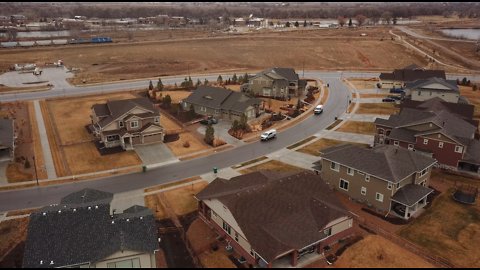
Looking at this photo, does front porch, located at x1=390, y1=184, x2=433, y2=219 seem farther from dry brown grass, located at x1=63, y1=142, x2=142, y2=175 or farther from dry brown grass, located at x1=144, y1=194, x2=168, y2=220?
dry brown grass, located at x1=63, y1=142, x2=142, y2=175

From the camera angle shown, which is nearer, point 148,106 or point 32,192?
point 32,192

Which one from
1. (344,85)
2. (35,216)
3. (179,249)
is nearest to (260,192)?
(179,249)

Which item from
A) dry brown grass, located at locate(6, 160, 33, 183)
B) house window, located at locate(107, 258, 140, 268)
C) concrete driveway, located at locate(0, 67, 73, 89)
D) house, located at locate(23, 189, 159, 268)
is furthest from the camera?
concrete driveway, located at locate(0, 67, 73, 89)

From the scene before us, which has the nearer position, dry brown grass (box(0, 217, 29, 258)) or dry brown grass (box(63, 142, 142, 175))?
dry brown grass (box(0, 217, 29, 258))

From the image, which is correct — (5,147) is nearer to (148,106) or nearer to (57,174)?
(57,174)

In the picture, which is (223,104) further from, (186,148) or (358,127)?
(358,127)

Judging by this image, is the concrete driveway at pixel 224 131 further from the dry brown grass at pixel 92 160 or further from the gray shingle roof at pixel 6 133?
the gray shingle roof at pixel 6 133

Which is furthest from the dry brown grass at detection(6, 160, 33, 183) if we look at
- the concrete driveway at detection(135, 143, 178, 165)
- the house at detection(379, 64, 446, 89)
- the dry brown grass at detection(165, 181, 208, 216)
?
the house at detection(379, 64, 446, 89)
